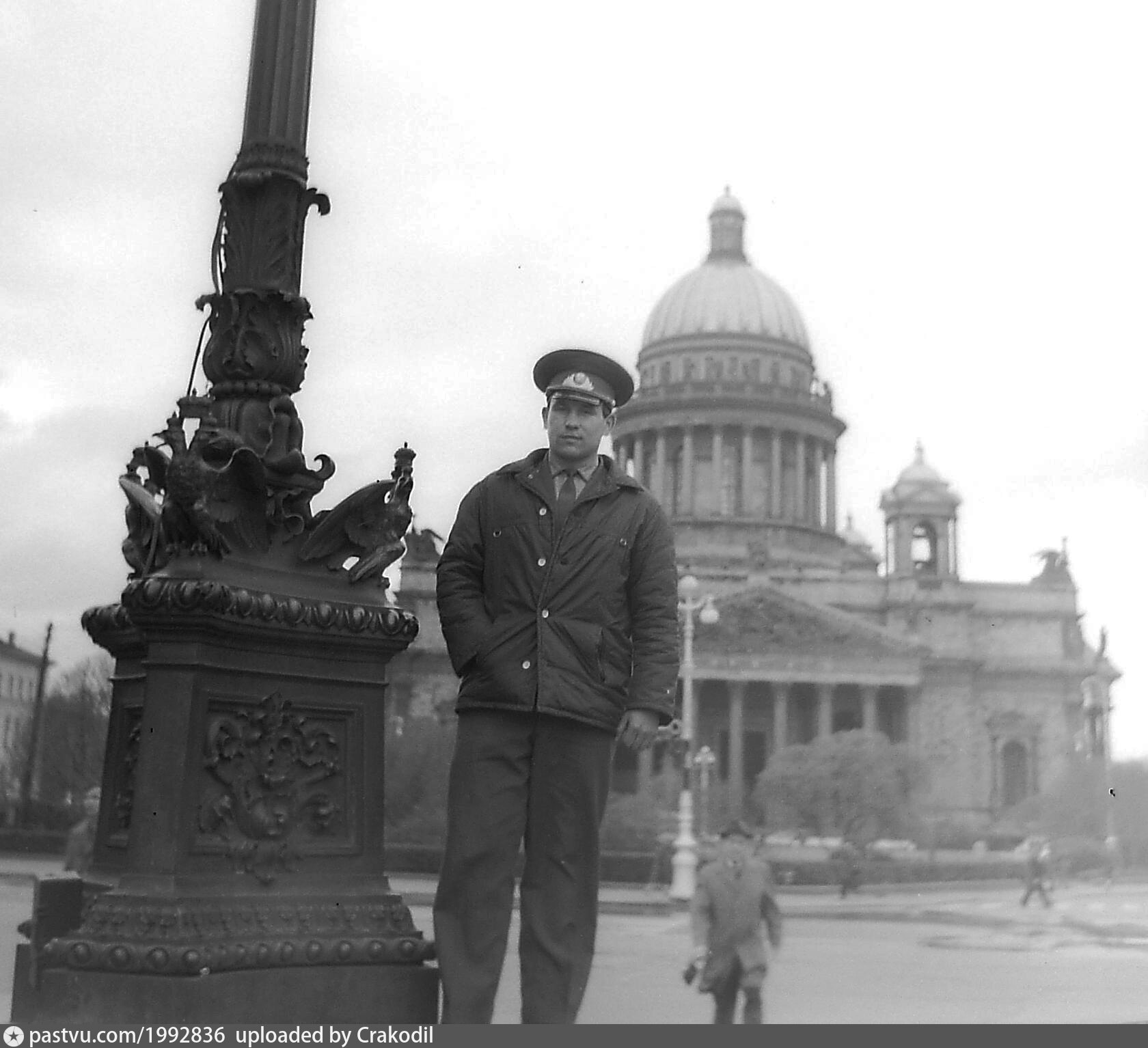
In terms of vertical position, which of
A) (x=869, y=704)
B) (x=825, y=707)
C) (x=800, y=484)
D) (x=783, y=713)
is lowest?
(x=783, y=713)

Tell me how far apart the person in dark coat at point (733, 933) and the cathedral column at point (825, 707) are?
5731 cm

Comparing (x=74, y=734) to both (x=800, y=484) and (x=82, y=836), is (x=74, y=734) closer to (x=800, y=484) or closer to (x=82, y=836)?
(x=82, y=836)

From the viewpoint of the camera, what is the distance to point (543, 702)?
14.0 feet

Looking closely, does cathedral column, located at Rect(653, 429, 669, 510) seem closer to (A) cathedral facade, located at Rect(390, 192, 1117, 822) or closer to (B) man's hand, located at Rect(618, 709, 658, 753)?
(A) cathedral facade, located at Rect(390, 192, 1117, 822)

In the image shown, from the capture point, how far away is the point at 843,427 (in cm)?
7525

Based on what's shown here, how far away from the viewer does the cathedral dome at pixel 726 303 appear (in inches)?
3088

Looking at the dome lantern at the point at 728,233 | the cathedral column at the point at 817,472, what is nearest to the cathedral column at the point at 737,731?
the cathedral column at the point at 817,472

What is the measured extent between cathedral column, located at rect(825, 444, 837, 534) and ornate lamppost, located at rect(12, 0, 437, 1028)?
69.3 metres

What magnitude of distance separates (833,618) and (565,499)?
60755 mm

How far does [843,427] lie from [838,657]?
605 inches

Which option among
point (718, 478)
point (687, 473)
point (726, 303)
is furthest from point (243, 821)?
point (726, 303)

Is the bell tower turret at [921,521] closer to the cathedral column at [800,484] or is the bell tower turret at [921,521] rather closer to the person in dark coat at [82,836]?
the cathedral column at [800,484]

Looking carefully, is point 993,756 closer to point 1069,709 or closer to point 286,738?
point 1069,709

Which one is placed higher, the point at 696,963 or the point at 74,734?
the point at 74,734
